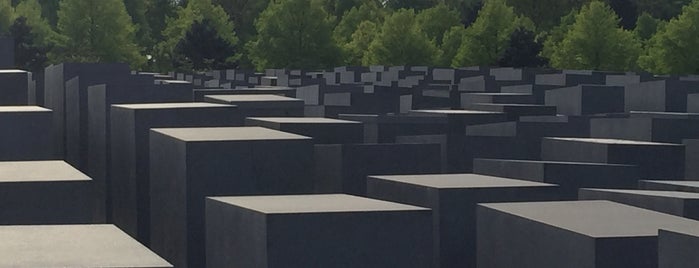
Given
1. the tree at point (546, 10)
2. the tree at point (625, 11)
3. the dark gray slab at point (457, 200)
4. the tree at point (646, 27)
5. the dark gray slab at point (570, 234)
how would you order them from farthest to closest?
1. the tree at point (546, 10)
2. the tree at point (625, 11)
3. the tree at point (646, 27)
4. the dark gray slab at point (457, 200)
5. the dark gray slab at point (570, 234)

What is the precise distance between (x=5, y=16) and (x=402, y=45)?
18.5 meters

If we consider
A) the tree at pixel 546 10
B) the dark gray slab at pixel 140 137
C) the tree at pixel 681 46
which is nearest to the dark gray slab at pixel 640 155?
the dark gray slab at pixel 140 137

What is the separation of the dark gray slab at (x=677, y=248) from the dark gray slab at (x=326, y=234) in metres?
2.03

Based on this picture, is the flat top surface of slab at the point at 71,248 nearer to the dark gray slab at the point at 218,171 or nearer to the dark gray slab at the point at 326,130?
the dark gray slab at the point at 218,171

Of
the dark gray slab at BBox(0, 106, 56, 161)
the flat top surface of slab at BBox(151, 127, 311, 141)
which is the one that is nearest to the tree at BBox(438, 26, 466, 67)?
the dark gray slab at BBox(0, 106, 56, 161)

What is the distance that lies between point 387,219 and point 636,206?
2556mm

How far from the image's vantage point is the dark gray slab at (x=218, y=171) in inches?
467

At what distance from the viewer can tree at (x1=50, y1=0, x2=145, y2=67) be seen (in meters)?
Result: 54.0

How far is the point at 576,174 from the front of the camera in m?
12.3

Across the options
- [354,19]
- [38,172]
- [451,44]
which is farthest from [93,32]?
[38,172]

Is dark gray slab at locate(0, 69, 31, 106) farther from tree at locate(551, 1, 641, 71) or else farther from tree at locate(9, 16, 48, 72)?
tree at locate(9, 16, 48, 72)

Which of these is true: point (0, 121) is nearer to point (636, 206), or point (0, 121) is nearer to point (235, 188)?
point (235, 188)

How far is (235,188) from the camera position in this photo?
12.0 meters

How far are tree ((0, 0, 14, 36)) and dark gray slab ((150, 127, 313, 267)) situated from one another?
1802 inches
